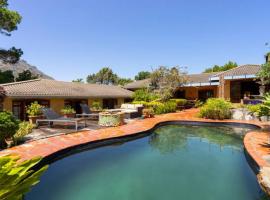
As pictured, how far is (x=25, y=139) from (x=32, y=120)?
430 centimetres

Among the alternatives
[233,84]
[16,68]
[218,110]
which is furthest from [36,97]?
[16,68]

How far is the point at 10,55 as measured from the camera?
2269cm

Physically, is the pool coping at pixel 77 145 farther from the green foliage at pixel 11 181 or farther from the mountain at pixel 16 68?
the mountain at pixel 16 68

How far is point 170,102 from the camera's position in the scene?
87.1ft

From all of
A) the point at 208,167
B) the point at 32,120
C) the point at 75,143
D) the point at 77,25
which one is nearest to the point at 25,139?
the point at 75,143

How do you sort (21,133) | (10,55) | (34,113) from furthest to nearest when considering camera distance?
1. (10,55)
2. (34,113)
3. (21,133)

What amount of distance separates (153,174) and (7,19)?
63.5ft

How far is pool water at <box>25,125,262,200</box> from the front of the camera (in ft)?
21.5

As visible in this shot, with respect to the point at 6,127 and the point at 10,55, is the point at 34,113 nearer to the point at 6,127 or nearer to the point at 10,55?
the point at 6,127

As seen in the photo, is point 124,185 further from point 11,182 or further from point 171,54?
point 171,54

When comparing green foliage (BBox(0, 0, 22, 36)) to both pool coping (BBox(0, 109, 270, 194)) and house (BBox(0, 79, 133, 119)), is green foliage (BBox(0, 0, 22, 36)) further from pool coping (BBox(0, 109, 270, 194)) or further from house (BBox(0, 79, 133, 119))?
pool coping (BBox(0, 109, 270, 194))

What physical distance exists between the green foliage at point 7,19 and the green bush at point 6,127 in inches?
520

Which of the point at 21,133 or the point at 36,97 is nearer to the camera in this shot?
the point at 21,133

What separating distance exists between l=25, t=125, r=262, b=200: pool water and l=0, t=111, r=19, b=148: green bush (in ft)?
9.46
